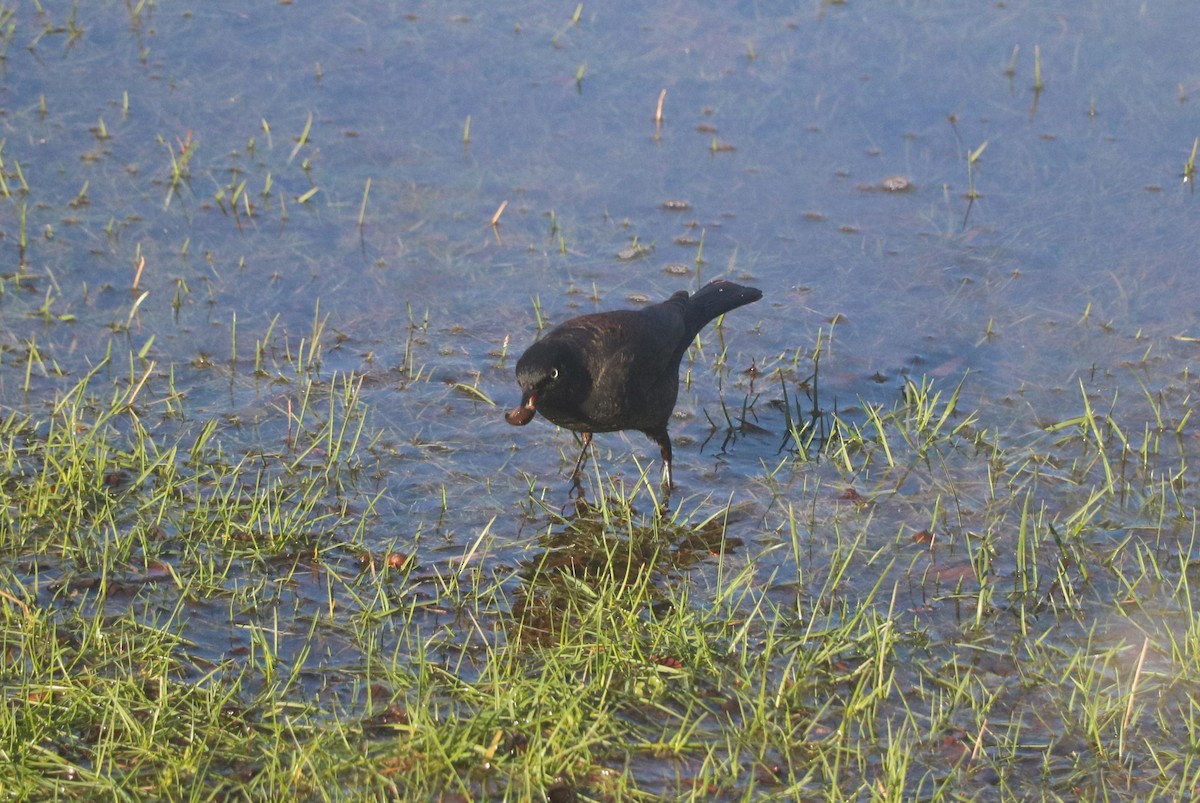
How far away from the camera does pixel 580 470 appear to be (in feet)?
19.7

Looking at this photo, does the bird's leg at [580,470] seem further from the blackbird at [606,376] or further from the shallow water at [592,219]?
the shallow water at [592,219]

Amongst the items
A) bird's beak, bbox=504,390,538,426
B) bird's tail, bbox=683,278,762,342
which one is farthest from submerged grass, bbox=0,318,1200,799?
bird's tail, bbox=683,278,762,342

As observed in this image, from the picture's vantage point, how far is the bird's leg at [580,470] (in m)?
5.91

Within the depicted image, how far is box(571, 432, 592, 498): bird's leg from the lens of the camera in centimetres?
591

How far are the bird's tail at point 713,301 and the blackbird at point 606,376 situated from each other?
26cm

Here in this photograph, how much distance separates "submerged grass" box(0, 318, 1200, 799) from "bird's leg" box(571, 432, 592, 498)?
142 mm

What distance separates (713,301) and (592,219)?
1798mm

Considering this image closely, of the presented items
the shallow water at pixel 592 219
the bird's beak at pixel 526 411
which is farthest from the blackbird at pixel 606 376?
the shallow water at pixel 592 219

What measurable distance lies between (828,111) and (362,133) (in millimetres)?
3081

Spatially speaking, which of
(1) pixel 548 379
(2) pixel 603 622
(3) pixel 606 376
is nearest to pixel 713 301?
(3) pixel 606 376

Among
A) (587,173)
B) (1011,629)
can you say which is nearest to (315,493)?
(1011,629)

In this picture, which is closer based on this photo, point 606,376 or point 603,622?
point 603,622

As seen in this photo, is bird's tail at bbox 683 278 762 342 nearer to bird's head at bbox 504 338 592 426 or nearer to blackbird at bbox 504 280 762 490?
blackbird at bbox 504 280 762 490

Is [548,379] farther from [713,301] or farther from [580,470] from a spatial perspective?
[713,301]
